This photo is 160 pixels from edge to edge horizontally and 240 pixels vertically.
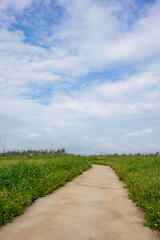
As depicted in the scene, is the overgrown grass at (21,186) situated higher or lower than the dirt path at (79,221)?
higher

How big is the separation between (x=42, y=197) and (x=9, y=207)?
2287 millimetres

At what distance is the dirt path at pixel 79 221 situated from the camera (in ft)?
15.4

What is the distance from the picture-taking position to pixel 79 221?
18.0 feet

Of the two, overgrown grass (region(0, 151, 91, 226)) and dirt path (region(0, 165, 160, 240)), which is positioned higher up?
overgrown grass (region(0, 151, 91, 226))

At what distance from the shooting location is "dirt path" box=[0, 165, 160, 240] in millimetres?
4695

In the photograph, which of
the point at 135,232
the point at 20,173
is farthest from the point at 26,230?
the point at 20,173

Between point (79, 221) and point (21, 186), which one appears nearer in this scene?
point (79, 221)

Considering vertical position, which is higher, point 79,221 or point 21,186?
point 21,186

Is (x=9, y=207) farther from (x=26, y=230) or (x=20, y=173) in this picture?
(x=20, y=173)

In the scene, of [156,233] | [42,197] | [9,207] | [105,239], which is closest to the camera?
[105,239]

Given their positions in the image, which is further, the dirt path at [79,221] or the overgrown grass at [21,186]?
the overgrown grass at [21,186]

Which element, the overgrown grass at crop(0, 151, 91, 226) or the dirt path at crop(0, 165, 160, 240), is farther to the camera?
the overgrown grass at crop(0, 151, 91, 226)

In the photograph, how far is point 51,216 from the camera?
586 cm

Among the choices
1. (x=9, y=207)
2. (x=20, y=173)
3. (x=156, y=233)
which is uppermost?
(x=20, y=173)
